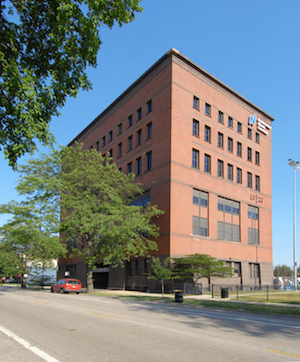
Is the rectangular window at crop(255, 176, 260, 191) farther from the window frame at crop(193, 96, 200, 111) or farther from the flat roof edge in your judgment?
the window frame at crop(193, 96, 200, 111)

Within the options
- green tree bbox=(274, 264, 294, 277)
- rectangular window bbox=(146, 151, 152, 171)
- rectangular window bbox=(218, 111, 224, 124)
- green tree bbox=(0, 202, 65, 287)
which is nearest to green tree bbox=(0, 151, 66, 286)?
green tree bbox=(0, 202, 65, 287)

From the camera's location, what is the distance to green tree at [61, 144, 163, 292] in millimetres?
31250

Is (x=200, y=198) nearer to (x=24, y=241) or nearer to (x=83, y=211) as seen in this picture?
(x=83, y=211)

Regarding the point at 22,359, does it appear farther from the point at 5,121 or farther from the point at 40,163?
the point at 40,163

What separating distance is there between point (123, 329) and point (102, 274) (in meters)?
42.6

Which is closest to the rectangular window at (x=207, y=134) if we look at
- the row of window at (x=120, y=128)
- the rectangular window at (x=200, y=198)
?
the rectangular window at (x=200, y=198)

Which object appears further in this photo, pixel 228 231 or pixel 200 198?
pixel 228 231

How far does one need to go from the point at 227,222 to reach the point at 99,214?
58.7ft

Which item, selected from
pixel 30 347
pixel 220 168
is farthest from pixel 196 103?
pixel 30 347

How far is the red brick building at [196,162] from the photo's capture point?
36938mm

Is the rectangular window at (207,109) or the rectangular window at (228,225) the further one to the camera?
the rectangular window at (207,109)

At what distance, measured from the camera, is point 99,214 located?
101 feet

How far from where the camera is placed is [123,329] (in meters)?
10.3

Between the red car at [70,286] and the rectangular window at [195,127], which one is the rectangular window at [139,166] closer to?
the rectangular window at [195,127]
